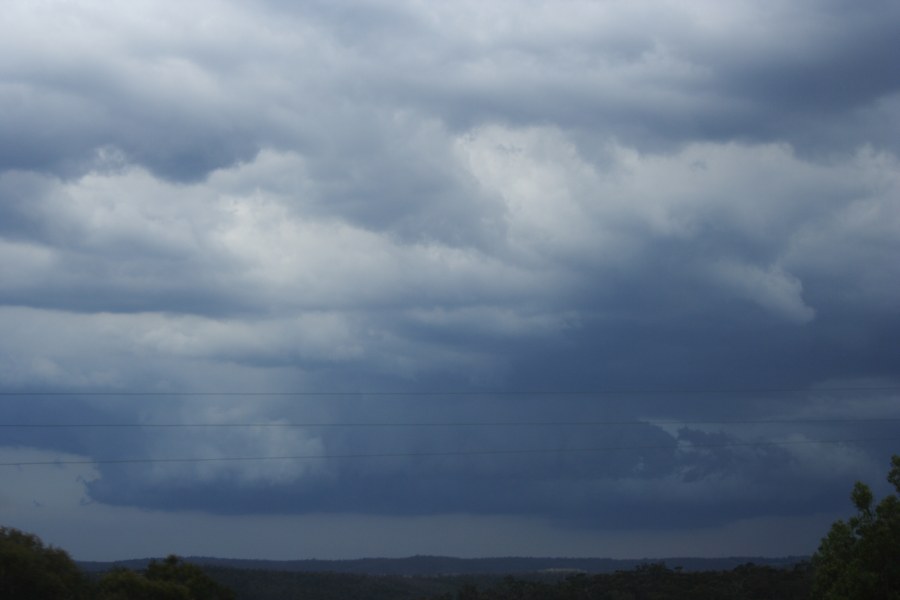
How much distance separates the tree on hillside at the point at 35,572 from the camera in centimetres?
4350

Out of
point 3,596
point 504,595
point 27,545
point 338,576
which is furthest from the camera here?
point 338,576

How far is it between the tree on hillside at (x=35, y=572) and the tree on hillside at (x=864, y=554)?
111 ft

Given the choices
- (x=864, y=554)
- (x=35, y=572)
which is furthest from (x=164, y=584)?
(x=864, y=554)

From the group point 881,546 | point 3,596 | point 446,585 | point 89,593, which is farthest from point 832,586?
point 446,585

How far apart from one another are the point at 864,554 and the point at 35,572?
36671 millimetres

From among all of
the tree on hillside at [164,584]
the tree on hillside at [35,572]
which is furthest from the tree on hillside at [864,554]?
the tree on hillside at [35,572]

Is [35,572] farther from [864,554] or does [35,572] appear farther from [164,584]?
[864,554]

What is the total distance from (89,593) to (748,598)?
6217 cm

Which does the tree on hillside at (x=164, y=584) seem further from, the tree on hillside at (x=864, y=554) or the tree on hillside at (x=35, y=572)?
the tree on hillside at (x=864, y=554)

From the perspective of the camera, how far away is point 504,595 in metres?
97.4

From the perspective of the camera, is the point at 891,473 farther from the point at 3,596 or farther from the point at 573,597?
the point at 573,597

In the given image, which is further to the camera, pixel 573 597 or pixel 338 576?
pixel 338 576

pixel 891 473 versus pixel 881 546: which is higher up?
pixel 891 473

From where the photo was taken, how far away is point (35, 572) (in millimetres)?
44312
